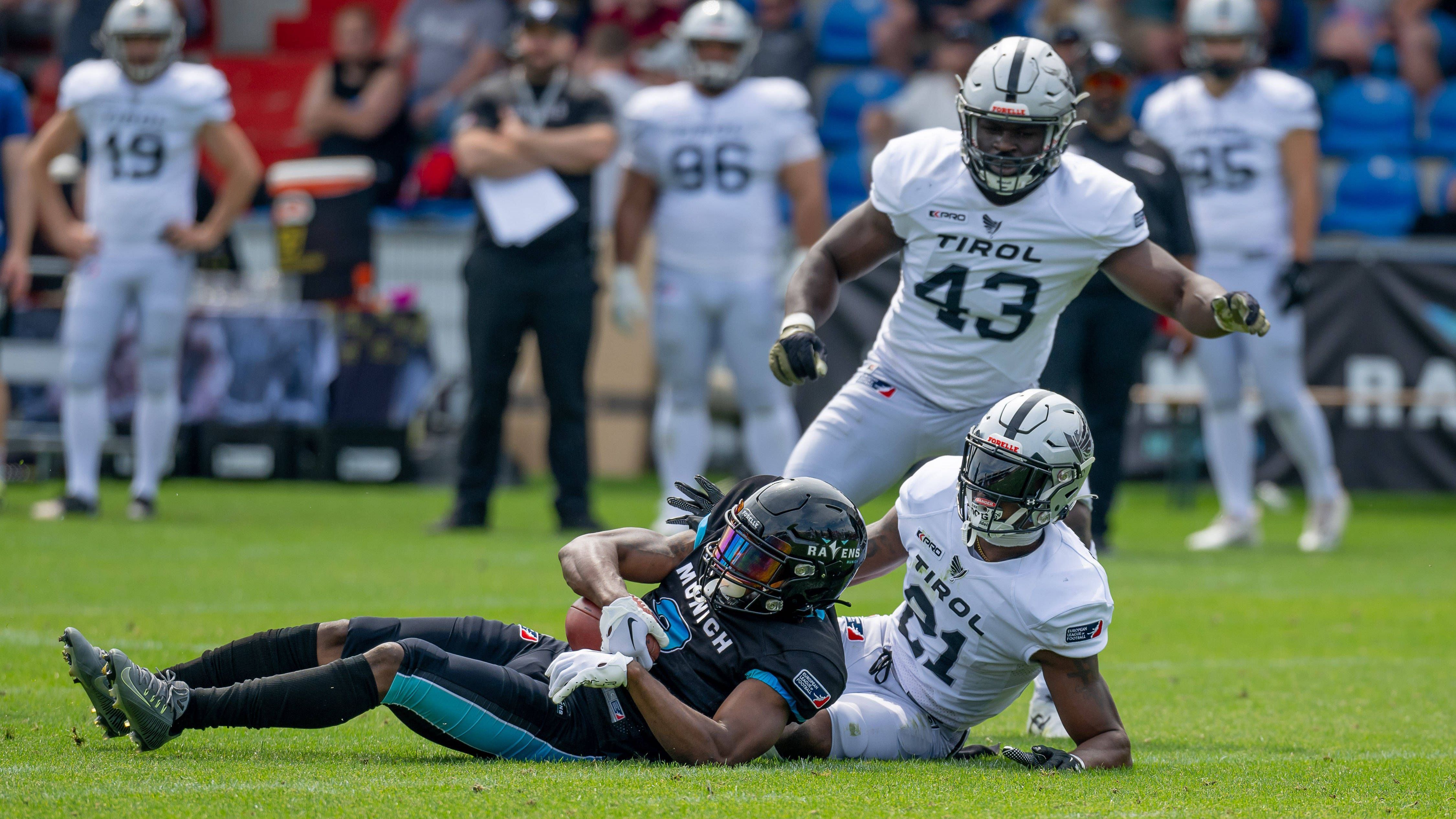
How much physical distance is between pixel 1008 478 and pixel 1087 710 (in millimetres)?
589

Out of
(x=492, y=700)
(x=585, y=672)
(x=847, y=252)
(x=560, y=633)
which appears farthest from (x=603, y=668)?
(x=560, y=633)

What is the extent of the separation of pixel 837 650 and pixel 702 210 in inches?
188

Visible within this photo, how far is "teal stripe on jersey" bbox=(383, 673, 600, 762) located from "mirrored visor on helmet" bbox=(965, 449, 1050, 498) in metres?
1.12

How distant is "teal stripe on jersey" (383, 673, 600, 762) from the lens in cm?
378

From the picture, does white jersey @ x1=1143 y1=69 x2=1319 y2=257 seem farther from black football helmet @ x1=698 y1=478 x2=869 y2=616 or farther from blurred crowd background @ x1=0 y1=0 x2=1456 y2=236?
black football helmet @ x1=698 y1=478 x2=869 y2=616

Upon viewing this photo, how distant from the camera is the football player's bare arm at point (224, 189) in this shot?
8.79 m

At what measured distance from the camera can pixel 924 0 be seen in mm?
14438

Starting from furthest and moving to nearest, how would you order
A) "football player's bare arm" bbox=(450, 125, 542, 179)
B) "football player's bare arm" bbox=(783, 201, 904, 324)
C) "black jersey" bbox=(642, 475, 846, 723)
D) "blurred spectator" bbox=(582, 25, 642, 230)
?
"blurred spectator" bbox=(582, 25, 642, 230) < "football player's bare arm" bbox=(450, 125, 542, 179) < "football player's bare arm" bbox=(783, 201, 904, 324) < "black jersey" bbox=(642, 475, 846, 723)

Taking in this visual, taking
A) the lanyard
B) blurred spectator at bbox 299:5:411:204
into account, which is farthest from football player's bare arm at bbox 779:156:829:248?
blurred spectator at bbox 299:5:411:204

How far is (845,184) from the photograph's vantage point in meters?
13.4

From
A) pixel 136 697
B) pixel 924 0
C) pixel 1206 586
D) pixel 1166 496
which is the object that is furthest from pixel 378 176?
pixel 136 697

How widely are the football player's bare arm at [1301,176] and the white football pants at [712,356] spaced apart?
9.29 feet

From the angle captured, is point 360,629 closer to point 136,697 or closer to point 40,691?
point 136,697

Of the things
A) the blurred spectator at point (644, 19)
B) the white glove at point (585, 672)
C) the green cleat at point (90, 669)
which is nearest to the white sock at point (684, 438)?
the white glove at point (585, 672)
